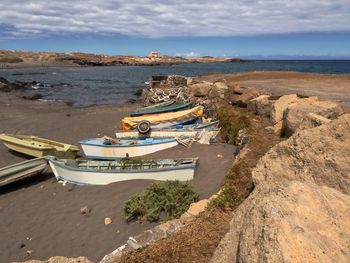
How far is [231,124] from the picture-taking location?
16219mm

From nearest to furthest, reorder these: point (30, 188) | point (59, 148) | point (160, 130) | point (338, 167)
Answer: point (338, 167) < point (30, 188) < point (59, 148) < point (160, 130)

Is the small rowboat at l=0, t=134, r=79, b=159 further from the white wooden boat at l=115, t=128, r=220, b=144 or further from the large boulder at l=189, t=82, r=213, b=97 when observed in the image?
the large boulder at l=189, t=82, r=213, b=97

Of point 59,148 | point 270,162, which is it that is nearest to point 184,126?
point 59,148

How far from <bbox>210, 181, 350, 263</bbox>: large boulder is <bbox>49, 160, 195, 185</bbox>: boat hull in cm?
811

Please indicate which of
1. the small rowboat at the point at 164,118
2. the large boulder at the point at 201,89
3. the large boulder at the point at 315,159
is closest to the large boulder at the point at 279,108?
the large boulder at the point at 315,159

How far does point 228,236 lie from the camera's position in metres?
3.71

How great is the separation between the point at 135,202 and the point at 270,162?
516cm

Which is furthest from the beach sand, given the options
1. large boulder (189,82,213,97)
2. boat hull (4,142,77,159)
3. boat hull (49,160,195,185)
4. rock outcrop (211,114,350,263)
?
large boulder (189,82,213,97)

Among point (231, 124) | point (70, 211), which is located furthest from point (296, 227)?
point (231, 124)

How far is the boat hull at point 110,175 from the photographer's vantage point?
11.7 metres

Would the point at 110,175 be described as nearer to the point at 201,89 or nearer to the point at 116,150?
the point at 116,150

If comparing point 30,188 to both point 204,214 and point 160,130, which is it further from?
point 204,214

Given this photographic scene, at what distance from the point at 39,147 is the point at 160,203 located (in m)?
9.05

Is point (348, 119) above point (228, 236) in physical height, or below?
above
